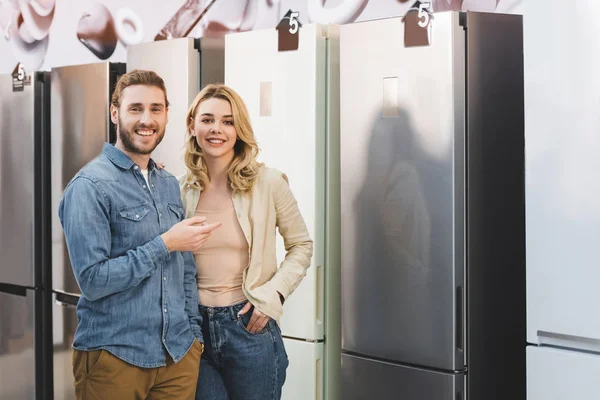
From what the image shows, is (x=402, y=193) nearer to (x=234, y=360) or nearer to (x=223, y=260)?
(x=223, y=260)

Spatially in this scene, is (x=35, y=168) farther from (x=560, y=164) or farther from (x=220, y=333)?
(x=560, y=164)

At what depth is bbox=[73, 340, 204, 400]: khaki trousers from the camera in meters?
1.92

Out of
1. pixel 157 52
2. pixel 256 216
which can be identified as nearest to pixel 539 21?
pixel 256 216

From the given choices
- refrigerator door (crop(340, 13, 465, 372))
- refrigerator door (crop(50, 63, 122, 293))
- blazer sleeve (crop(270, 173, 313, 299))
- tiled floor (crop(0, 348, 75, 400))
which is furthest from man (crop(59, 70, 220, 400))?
tiled floor (crop(0, 348, 75, 400))

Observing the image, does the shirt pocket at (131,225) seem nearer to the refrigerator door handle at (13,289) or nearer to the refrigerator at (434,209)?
the refrigerator at (434,209)

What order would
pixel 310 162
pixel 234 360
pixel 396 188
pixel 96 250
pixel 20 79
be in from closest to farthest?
pixel 96 250
pixel 234 360
pixel 396 188
pixel 310 162
pixel 20 79

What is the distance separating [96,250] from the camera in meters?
1.86

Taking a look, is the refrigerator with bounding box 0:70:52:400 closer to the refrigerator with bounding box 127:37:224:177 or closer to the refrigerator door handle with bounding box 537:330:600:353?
the refrigerator with bounding box 127:37:224:177

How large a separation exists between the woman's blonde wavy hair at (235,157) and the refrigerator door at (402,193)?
583 mm

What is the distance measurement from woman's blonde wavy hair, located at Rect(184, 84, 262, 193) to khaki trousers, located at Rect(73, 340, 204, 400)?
0.43 meters

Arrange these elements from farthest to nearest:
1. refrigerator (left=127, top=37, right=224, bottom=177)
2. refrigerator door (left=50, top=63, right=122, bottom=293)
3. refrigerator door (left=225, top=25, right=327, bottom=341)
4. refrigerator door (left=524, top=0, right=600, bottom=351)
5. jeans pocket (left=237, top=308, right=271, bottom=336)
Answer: refrigerator door (left=50, top=63, right=122, bottom=293)
refrigerator (left=127, top=37, right=224, bottom=177)
refrigerator door (left=225, top=25, right=327, bottom=341)
refrigerator door (left=524, top=0, right=600, bottom=351)
jeans pocket (left=237, top=308, right=271, bottom=336)

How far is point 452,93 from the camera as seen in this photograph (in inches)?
96.7

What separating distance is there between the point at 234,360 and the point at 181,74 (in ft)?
4.60

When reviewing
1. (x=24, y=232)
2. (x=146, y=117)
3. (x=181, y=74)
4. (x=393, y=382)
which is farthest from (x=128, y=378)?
(x=24, y=232)
